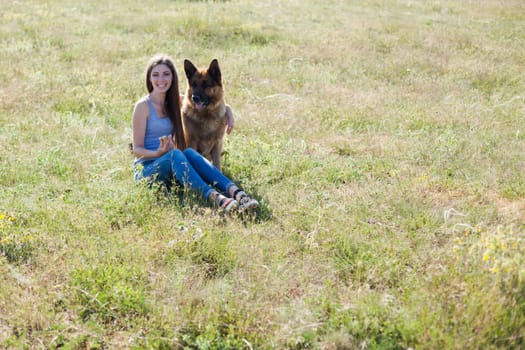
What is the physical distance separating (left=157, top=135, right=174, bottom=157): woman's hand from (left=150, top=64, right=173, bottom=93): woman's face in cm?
58

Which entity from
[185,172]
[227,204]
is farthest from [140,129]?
[227,204]

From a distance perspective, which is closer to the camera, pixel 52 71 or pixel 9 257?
pixel 9 257

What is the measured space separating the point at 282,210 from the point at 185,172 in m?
1.02

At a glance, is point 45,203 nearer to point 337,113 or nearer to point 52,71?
point 337,113

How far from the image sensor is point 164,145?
4488 millimetres

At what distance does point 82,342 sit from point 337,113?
5.39 m

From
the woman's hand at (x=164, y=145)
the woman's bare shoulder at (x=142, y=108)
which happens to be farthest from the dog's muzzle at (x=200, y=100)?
the woman's hand at (x=164, y=145)

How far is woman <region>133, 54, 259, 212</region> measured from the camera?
4457 millimetres

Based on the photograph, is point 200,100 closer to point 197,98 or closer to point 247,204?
point 197,98

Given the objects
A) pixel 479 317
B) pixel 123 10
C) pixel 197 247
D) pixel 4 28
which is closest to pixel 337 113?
pixel 197 247

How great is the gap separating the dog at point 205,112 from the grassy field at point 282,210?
46 centimetres

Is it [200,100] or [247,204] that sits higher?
[200,100]

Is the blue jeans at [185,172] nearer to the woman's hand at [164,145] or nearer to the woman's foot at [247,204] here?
the woman's hand at [164,145]

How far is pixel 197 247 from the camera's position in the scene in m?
3.65
